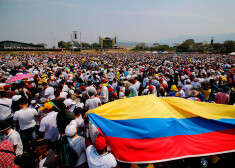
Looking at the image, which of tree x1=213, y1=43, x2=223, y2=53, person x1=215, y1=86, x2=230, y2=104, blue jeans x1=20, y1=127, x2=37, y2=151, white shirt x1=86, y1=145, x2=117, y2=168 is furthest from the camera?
tree x1=213, y1=43, x2=223, y2=53

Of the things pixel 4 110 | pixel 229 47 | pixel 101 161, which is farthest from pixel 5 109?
pixel 229 47

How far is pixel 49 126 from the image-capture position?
3.17 meters

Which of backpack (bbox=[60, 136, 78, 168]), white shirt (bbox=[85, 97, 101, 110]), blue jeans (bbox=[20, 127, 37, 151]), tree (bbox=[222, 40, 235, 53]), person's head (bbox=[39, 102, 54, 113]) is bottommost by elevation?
blue jeans (bbox=[20, 127, 37, 151])

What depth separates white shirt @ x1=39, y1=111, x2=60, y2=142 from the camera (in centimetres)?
313

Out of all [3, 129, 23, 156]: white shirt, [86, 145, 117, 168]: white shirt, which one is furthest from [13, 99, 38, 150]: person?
[86, 145, 117, 168]: white shirt

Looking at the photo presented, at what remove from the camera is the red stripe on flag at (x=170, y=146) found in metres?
2.27

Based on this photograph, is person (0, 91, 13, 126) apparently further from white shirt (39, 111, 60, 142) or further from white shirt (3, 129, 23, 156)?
white shirt (39, 111, 60, 142)

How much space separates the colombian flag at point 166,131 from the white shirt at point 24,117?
193 centimetres

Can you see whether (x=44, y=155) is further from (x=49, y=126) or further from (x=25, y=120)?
(x=25, y=120)

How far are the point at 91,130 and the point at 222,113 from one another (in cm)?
285

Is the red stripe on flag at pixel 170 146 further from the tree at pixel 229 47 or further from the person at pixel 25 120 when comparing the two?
the tree at pixel 229 47

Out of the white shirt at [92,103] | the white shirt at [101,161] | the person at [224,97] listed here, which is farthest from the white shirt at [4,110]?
the person at [224,97]

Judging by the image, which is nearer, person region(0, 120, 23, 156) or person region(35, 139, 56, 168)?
person region(35, 139, 56, 168)

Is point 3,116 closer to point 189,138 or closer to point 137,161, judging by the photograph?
point 137,161
